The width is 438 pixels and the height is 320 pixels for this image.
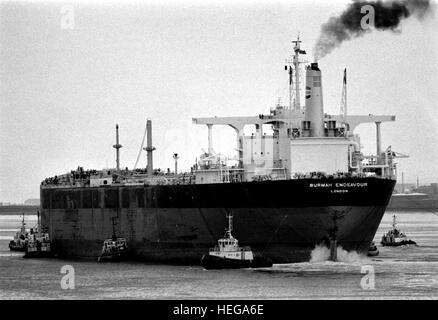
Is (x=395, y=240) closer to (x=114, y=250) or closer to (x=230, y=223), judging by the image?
(x=114, y=250)

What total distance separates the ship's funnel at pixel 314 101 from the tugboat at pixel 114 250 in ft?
42.5

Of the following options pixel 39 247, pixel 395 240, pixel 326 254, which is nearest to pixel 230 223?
pixel 326 254

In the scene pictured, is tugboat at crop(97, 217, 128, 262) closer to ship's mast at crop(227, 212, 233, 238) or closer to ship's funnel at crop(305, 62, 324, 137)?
ship's mast at crop(227, 212, 233, 238)

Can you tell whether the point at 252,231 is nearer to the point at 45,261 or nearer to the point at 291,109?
the point at 291,109

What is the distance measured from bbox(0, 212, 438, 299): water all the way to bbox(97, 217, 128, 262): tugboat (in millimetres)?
1434

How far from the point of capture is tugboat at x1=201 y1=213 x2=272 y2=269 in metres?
47.2

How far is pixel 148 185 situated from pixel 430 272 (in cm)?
1455

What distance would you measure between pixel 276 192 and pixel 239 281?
5520 mm
